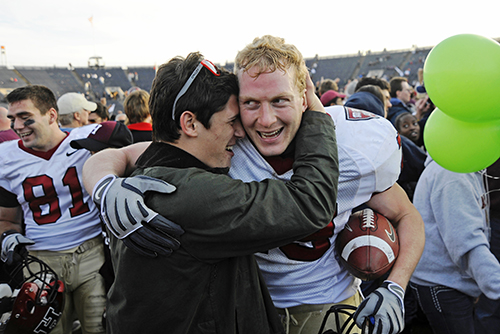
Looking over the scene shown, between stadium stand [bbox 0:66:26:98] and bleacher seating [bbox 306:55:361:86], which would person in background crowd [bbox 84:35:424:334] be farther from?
bleacher seating [bbox 306:55:361:86]

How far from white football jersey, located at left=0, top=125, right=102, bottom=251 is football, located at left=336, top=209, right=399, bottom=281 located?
233 cm

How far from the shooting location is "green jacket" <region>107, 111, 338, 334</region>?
1242mm

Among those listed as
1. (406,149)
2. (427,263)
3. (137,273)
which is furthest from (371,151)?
(406,149)

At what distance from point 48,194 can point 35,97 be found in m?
0.93

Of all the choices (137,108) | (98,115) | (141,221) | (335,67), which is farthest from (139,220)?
(335,67)

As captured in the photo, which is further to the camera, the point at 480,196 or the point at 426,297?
the point at 426,297

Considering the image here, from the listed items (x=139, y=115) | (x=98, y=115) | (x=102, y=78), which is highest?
(x=139, y=115)

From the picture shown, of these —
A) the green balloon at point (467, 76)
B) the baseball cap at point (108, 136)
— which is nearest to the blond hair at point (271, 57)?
the green balloon at point (467, 76)

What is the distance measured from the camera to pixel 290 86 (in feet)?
5.19

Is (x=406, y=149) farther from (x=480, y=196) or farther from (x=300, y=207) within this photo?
(x=300, y=207)

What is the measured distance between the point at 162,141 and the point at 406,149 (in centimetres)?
278

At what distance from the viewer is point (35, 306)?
2496 millimetres

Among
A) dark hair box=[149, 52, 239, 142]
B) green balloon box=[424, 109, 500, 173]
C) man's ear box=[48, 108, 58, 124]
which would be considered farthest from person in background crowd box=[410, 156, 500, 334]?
man's ear box=[48, 108, 58, 124]

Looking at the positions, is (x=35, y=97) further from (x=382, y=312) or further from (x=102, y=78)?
(x=102, y=78)
